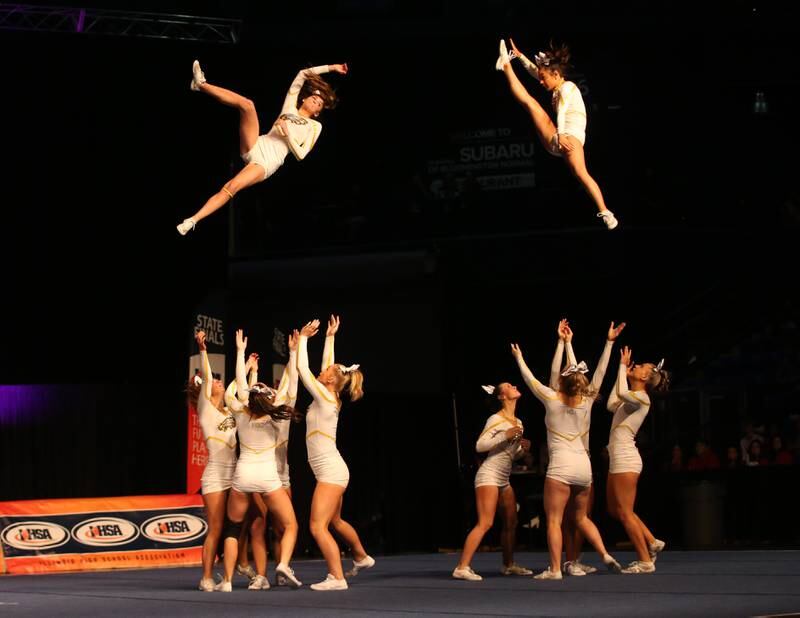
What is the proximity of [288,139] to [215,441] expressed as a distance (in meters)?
2.84

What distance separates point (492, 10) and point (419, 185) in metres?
3.01

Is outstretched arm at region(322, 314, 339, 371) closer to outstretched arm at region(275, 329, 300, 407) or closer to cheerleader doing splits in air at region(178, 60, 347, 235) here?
outstretched arm at region(275, 329, 300, 407)

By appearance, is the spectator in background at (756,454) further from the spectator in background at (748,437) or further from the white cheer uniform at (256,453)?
the white cheer uniform at (256,453)

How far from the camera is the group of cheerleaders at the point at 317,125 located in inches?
336

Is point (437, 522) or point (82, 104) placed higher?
point (82, 104)

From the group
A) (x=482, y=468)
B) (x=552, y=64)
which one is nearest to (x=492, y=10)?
(x=482, y=468)

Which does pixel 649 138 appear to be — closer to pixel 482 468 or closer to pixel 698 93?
pixel 698 93

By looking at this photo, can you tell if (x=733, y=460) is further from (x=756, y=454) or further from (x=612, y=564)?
(x=612, y=564)

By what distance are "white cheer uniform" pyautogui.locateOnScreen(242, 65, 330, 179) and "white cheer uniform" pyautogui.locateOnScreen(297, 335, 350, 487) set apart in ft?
6.11

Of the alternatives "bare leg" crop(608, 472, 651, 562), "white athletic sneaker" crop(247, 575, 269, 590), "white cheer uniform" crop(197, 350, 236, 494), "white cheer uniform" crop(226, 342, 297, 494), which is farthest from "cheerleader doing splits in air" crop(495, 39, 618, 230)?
"white athletic sneaker" crop(247, 575, 269, 590)

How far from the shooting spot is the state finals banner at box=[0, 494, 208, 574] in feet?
48.3

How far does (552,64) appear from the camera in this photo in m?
8.73

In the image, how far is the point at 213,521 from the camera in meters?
10.7

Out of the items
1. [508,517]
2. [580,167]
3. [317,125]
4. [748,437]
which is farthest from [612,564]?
[748,437]
